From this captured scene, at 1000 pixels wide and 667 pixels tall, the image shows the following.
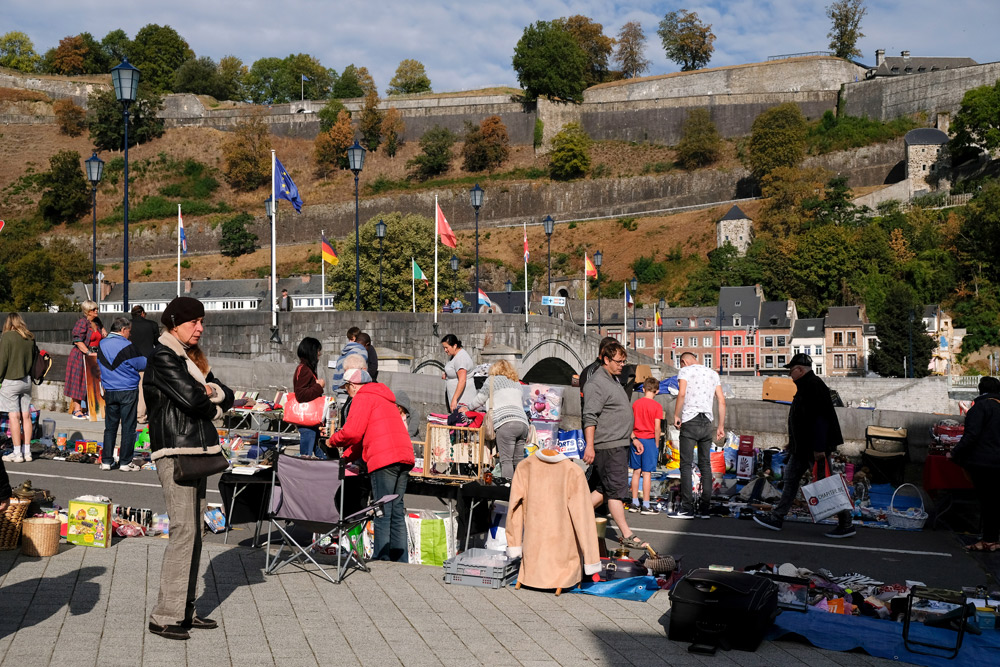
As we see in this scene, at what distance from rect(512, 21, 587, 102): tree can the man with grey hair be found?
8431 cm

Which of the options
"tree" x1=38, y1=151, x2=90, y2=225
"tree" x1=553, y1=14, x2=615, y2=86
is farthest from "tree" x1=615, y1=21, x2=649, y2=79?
"tree" x1=38, y1=151, x2=90, y2=225

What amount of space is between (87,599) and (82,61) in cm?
11866

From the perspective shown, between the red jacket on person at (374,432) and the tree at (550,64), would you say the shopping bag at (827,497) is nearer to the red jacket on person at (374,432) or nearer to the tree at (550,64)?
the red jacket on person at (374,432)

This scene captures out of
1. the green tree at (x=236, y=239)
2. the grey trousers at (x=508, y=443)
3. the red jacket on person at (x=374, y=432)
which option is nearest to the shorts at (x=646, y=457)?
the grey trousers at (x=508, y=443)

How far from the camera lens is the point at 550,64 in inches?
3647

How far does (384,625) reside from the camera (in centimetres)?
566

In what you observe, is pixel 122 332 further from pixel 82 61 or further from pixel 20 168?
pixel 82 61

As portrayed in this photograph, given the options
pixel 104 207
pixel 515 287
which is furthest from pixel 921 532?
pixel 104 207

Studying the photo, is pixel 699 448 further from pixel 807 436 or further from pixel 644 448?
pixel 807 436

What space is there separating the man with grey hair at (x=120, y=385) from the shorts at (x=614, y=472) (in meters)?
5.54

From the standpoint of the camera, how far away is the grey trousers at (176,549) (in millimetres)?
5293

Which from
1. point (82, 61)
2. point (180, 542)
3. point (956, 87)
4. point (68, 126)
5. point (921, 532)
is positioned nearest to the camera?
point (180, 542)

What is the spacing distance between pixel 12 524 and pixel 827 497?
21.4 feet

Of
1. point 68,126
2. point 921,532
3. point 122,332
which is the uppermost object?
point 68,126
